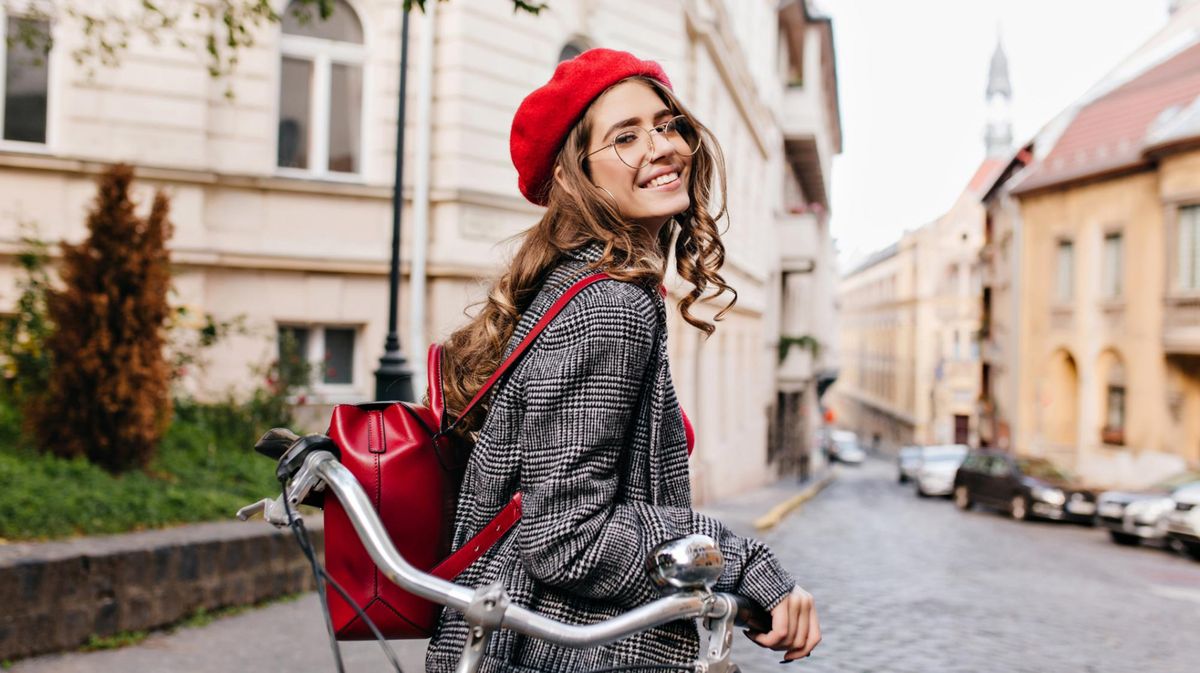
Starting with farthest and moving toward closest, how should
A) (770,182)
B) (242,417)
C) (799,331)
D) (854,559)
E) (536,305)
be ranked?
(799,331) < (770,182) < (854,559) < (242,417) < (536,305)

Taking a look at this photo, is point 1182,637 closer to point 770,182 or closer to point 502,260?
point 502,260

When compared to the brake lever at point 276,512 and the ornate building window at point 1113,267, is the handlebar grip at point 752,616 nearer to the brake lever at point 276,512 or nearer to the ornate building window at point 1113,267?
the brake lever at point 276,512

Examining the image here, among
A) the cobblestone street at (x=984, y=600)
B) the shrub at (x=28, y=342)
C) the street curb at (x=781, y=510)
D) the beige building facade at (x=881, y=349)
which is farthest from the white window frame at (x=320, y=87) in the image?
the beige building facade at (x=881, y=349)

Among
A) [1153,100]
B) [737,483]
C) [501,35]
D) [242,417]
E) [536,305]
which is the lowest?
[737,483]

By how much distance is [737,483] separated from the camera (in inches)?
977

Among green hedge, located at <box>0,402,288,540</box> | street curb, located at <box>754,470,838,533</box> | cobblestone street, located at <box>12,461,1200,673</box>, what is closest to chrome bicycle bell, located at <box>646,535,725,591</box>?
cobblestone street, located at <box>12,461,1200,673</box>

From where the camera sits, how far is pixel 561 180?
2.11m

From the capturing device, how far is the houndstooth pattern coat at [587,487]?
171 centimetres

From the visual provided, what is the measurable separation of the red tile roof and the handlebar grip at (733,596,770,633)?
31559mm

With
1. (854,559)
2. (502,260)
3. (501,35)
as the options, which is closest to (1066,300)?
(854,559)

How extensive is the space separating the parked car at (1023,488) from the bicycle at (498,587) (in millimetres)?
23881

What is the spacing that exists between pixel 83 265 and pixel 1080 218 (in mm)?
31685

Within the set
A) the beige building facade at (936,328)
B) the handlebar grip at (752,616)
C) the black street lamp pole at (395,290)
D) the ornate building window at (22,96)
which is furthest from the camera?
the beige building facade at (936,328)

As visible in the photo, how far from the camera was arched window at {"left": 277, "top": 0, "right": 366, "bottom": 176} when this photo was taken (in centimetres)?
1308
